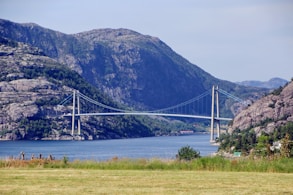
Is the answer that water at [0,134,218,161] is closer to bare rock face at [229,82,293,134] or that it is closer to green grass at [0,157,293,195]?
bare rock face at [229,82,293,134]

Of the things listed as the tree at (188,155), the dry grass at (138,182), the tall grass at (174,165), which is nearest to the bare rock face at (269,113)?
the tree at (188,155)

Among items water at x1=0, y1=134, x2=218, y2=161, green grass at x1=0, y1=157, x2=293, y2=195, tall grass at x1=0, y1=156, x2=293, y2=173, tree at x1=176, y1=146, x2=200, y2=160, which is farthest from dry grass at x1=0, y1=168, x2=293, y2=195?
water at x1=0, y1=134, x2=218, y2=161

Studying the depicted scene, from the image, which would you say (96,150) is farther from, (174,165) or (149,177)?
(149,177)

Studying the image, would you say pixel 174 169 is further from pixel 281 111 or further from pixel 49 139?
pixel 49 139

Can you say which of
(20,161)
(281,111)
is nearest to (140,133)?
(281,111)

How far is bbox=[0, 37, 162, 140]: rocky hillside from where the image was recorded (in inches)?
5536

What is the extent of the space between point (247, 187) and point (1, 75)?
483 feet

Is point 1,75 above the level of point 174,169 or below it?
above

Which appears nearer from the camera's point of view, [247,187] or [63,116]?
[247,187]

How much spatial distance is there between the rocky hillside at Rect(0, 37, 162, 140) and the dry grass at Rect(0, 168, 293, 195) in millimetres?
117745

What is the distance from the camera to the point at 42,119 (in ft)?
476

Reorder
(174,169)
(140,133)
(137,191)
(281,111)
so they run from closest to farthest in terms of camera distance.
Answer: (137,191), (174,169), (281,111), (140,133)

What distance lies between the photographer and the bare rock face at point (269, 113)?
107062 millimetres

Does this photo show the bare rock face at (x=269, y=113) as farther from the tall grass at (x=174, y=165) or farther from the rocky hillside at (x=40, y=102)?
the tall grass at (x=174, y=165)
